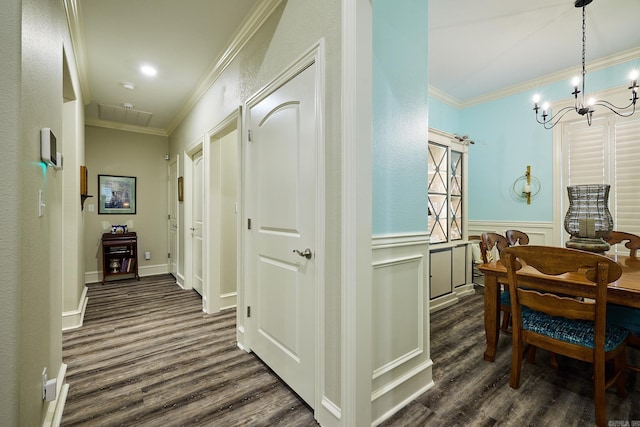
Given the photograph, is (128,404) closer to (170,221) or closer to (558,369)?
(558,369)

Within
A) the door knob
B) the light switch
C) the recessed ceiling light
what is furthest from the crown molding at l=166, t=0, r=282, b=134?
the light switch

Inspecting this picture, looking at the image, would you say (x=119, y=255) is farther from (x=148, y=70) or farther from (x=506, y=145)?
(x=506, y=145)

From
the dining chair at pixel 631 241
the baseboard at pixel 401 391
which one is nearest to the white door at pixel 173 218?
the baseboard at pixel 401 391

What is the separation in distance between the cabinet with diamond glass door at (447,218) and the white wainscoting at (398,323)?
147cm

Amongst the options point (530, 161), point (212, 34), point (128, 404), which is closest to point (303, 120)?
point (212, 34)

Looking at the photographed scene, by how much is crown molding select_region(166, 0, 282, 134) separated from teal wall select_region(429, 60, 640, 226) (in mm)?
2785

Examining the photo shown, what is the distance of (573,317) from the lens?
1.54 meters

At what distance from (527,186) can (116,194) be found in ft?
20.9

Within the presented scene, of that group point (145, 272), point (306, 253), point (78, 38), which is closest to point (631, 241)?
point (306, 253)

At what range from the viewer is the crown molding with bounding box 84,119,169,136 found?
471 cm

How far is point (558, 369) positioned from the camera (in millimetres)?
2068

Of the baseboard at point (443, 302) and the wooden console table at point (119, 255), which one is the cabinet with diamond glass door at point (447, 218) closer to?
the baseboard at point (443, 302)

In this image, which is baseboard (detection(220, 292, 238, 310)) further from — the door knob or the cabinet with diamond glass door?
the cabinet with diamond glass door

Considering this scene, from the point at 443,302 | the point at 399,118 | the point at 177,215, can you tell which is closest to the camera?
the point at 399,118
